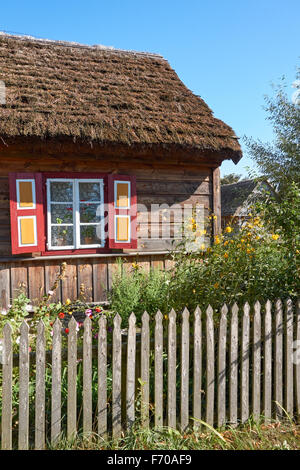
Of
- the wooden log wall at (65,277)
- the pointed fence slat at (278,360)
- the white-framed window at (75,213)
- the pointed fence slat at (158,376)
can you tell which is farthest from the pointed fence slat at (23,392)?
the white-framed window at (75,213)

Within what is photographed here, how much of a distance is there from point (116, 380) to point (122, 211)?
156 inches

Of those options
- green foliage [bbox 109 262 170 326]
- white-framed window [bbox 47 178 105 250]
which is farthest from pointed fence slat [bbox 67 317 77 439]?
white-framed window [bbox 47 178 105 250]

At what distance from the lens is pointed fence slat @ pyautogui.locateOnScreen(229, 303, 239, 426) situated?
2.88 metres

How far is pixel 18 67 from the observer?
6.68 metres

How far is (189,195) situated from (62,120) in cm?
259

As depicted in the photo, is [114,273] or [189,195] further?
[189,195]

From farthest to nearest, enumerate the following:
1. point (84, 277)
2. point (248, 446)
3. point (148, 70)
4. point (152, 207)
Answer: point (148, 70) < point (152, 207) < point (84, 277) < point (248, 446)

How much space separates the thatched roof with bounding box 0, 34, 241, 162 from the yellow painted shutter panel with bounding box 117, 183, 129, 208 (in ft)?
2.55

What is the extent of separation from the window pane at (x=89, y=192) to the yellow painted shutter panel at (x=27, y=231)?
0.95 m

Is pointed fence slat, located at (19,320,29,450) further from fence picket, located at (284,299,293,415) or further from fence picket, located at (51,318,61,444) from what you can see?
fence picket, located at (284,299,293,415)

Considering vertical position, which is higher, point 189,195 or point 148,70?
point 148,70

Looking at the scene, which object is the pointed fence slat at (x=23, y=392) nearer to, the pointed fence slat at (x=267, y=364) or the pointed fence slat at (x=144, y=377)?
the pointed fence slat at (x=144, y=377)
